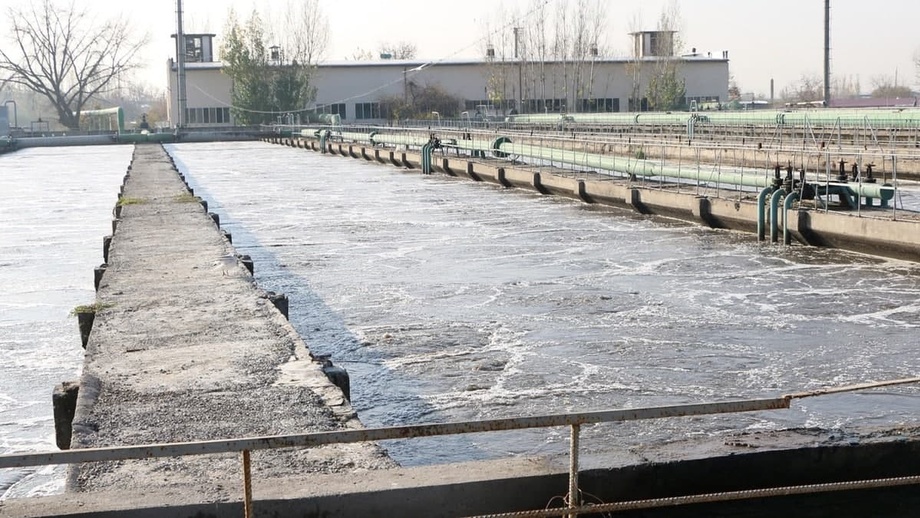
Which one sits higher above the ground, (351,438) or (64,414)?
(351,438)

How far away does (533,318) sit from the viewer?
14711 millimetres

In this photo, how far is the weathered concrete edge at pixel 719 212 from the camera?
62.7ft

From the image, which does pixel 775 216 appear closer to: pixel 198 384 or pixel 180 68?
pixel 198 384

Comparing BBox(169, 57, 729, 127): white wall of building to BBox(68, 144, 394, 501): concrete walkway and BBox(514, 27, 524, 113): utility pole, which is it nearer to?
BBox(514, 27, 524, 113): utility pole

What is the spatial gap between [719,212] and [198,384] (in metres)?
16.8

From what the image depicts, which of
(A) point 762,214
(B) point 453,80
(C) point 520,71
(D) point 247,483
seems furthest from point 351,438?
(B) point 453,80

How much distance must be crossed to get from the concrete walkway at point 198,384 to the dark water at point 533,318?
0.88 meters

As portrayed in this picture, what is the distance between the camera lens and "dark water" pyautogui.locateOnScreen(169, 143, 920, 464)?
34.8 ft

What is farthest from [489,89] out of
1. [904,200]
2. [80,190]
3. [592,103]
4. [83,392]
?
[83,392]

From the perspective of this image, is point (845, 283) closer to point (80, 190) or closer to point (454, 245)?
point (454, 245)

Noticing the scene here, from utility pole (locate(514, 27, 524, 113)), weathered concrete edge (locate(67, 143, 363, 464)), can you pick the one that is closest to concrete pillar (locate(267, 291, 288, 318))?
weathered concrete edge (locate(67, 143, 363, 464))

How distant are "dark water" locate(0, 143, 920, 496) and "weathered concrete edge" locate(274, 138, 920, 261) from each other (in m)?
0.35

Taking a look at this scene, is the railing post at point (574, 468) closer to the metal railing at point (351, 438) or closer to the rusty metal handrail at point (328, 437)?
the metal railing at point (351, 438)

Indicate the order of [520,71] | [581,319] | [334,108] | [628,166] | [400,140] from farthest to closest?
[334,108]
[520,71]
[400,140]
[628,166]
[581,319]
